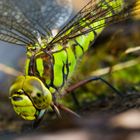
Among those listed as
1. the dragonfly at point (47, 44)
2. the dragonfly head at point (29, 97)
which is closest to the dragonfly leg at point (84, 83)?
the dragonfly at point (47, 44)

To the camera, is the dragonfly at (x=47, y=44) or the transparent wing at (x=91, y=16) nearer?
the dragonfly at (x=47, y=44)

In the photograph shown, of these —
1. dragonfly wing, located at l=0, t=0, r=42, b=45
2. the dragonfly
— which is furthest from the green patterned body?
dragonfly wing, located at l=0, t=0, r=42, b=45

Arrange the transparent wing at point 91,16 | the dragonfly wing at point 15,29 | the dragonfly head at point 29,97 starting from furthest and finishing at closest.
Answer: the dragonfly wing at point 15,29 < the transparent wing at point 91,16 < the dragonfly head at point 29,97

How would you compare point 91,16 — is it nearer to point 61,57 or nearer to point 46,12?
point 61,57

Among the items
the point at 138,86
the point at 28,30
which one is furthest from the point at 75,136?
the point at 28,30

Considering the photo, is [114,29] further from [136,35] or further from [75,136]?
[75,136]

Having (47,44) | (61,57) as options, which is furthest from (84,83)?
(47,44)

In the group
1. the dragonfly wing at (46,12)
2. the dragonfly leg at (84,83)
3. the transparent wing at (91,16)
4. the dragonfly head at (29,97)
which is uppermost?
the dragonfly wing at (46,12)

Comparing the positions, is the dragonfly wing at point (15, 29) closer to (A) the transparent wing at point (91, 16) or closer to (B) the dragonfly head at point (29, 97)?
(A) the transparent wing at point (91, 16)
